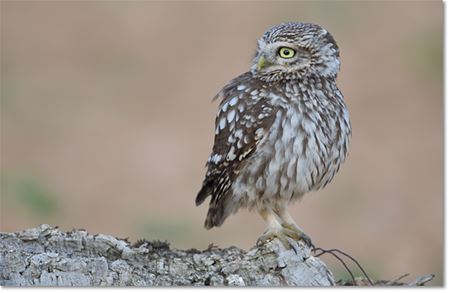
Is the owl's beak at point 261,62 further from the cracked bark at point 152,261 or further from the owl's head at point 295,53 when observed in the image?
the cracked bark at point 152,261

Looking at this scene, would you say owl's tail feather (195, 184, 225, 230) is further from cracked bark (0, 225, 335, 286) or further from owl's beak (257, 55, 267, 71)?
owl's beak (257, 55, 267, 71)

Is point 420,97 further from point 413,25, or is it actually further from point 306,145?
point 306,145

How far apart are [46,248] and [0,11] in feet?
3.76

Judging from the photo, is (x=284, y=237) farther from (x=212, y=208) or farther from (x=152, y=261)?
(x=152, y=261)

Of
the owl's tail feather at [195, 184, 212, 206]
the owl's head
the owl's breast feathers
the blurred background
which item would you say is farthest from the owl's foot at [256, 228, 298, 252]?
the blurred background

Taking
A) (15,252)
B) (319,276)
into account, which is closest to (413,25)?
(319,276)

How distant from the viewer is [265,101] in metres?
2.89

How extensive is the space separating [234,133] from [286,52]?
322 mm

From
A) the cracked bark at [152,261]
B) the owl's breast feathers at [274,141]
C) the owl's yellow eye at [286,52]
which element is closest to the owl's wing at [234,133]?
the owl's breast feathers at [274,141]

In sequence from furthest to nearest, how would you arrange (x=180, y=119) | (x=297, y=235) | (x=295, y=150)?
(x=180, y=119) → (x=297, y=235) → (x=295, y=150)

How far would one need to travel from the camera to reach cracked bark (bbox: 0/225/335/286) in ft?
8.48

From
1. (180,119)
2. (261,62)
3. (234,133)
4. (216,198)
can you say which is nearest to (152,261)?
(216,198)

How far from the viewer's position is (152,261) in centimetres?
272

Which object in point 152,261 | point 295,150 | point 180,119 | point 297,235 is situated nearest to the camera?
point 152,261
